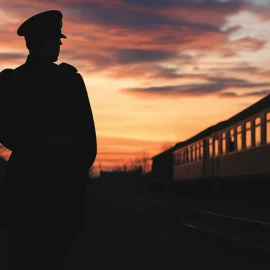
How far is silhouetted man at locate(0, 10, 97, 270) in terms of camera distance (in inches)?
121

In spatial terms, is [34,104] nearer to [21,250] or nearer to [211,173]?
[21,250]

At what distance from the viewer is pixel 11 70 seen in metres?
3.25

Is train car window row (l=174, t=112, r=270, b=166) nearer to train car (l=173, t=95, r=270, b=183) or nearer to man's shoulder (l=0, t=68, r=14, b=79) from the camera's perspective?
train car (l=173, t=95, r=270, b=183)

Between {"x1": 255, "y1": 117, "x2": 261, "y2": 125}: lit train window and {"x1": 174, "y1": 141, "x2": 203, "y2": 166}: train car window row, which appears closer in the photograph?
{"x1": 255, "y1": 117, "x2": 261, "y2": 125}: lit train window

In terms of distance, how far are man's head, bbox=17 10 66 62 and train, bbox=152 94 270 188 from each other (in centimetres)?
1861

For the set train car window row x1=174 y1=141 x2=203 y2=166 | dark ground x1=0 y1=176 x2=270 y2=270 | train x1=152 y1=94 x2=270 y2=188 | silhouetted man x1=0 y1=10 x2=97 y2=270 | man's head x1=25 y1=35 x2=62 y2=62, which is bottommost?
dark ground x1=0 y1=176 x2=270 y2=270

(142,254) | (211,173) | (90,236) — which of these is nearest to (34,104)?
(142,254)

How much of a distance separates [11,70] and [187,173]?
42743mm

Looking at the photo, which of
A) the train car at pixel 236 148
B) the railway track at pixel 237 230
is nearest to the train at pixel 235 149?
the train car at pixel 236 148

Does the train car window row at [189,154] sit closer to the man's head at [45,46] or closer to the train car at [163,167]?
the train car at [163,167]

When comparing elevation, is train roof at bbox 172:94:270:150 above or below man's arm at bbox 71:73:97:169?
above

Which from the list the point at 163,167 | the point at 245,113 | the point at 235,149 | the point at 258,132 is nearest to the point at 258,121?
the point at 258,132

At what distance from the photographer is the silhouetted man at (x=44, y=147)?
121 inches

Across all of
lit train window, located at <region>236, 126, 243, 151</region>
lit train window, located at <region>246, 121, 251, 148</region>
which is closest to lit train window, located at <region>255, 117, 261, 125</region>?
lit train window, located at <region>246, 121, 251, 148</region>
